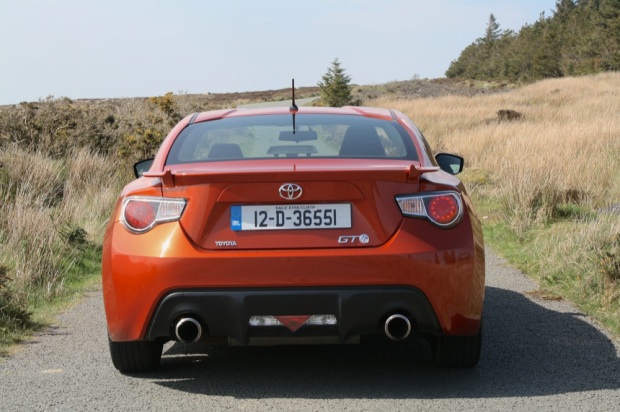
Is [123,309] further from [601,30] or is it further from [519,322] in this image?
[601,30]

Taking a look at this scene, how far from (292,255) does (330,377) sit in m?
0.92

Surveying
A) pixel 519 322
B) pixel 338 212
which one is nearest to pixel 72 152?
pixel 519 322

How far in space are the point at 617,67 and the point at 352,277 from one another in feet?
246

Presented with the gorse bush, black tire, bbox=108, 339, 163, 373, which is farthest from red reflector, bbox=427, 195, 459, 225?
the gorse bush

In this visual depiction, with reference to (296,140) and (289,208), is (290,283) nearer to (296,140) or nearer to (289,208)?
(289,208)

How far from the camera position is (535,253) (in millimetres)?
8633

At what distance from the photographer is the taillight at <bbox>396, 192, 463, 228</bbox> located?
437 cm

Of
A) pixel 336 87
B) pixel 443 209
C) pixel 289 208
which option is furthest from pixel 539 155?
pixel 336 87

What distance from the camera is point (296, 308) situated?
14.0 ft

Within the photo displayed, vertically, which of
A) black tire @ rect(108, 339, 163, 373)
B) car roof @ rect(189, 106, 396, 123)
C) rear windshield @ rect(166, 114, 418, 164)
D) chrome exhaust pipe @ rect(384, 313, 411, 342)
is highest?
car roof @ rect(189, 106, 396, 123)

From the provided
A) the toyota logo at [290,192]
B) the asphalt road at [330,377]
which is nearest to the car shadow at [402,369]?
the asphalt road at [330,377]

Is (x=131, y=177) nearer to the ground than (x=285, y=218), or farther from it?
nearer to the ground

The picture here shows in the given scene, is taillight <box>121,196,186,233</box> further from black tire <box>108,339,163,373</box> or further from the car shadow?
the car shadow

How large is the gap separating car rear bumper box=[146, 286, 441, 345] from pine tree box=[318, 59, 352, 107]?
1700 inches
